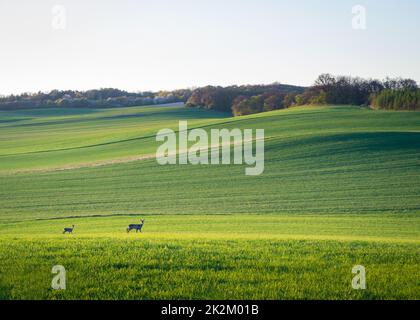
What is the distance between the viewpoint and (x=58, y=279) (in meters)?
8.54

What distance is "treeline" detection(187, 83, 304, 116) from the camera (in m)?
107

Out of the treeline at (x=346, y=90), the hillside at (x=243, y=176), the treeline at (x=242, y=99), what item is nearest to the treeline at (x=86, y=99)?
the treeline at (x=242, y=99)

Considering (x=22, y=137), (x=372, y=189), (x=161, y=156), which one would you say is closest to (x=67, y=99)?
(x=22, y=137)

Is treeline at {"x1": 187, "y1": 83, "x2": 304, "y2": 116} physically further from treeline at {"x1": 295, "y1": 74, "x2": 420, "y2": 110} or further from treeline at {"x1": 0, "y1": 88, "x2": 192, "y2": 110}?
treeline at {"x1": 0, "y1": 88, "x2": 192, "y2": 110}

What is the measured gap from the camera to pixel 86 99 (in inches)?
5586

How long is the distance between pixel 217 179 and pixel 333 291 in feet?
103

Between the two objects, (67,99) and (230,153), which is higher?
(67,99)

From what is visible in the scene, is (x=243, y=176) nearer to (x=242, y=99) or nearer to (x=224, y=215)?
(x=224, y=215)

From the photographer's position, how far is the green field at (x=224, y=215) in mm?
8727

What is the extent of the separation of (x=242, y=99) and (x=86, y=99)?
50.6 meters

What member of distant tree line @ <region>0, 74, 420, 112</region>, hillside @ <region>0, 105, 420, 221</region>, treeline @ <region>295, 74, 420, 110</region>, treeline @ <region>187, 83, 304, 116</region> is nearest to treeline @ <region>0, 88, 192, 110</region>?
distant tree line @ <region>0, 74, 420, 112</region>

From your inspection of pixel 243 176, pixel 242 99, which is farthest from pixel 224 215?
pixel 242 99

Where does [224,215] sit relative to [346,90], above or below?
below

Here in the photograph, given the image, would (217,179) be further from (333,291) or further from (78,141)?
(78,141)
